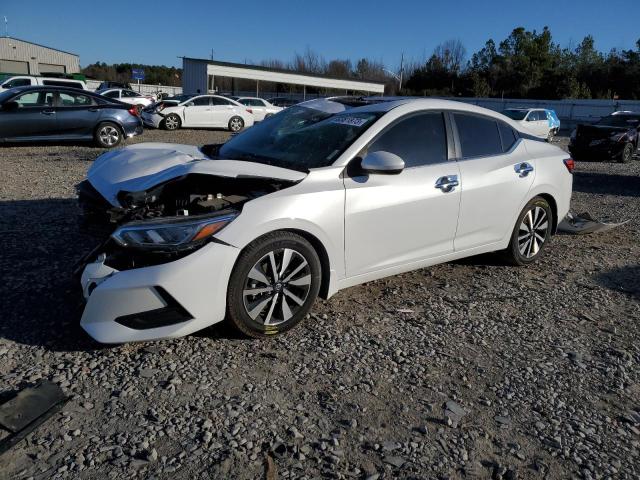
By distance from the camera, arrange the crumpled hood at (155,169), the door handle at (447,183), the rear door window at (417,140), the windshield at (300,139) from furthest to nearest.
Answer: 1. the door handle at (447,183)
2. the rear door window at (417,140)
3. the windshield at (300,139)
4. the crumpled hood at (155,169)

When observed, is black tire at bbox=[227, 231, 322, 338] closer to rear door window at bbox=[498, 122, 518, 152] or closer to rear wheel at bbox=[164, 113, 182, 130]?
rear door window at bbox=[498, 122, 518, 152]

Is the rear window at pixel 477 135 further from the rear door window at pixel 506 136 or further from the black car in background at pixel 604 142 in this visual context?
the black car in background at pixel 604 142

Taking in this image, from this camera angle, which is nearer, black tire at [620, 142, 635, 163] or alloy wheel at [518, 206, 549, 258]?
alloy wheel at [518, 206, 549, 258]

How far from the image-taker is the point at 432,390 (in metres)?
3.01

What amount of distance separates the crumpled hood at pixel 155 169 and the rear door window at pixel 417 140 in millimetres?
832

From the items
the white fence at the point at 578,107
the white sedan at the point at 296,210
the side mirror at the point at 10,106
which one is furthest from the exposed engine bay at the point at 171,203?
the white fence at the point at 578,107

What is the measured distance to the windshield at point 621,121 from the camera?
664 inches

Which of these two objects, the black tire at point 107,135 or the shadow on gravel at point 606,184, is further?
the black tire at point 107,135

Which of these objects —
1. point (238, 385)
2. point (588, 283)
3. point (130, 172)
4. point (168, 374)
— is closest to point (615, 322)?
point (588, 283)

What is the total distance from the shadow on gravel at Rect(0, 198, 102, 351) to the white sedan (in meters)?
0.43

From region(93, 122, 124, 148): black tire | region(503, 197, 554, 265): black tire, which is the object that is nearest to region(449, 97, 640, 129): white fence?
region(93, 122, 124, 148): black tire

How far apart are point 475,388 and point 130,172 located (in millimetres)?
2897

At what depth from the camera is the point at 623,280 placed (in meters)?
5.05

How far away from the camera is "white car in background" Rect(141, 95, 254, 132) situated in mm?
20250
